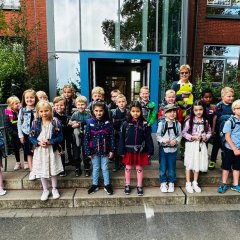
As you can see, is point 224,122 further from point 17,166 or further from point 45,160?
point 17,166

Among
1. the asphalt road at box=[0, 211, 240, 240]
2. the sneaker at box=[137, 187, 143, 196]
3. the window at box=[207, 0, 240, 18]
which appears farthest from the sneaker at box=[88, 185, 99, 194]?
the window at box=[207, 0, 240, 18]

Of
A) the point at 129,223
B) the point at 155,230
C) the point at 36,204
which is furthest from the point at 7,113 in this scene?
the point at 155,230

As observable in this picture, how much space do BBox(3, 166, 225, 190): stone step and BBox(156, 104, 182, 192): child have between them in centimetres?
26

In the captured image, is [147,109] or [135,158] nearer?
[135,158]

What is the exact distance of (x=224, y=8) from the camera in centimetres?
1094

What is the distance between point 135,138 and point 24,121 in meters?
1.92

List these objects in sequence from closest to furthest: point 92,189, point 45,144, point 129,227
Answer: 1. point 129,227
2. point 45,144
3. point 92,189

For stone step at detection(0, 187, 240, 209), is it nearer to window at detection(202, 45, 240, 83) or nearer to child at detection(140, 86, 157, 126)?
child at detection(140, 86, 157, 126)

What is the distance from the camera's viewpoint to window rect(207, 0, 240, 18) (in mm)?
10842

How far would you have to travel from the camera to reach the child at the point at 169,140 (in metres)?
3.82

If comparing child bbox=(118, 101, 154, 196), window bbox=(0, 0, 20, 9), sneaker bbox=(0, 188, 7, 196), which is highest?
window bbox=(0, 0, 20, 9)

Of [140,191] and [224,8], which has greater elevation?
[224,8]

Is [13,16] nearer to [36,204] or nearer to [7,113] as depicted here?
[7,113]

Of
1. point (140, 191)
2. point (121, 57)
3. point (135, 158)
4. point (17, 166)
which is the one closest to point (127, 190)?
point (140, 191)
